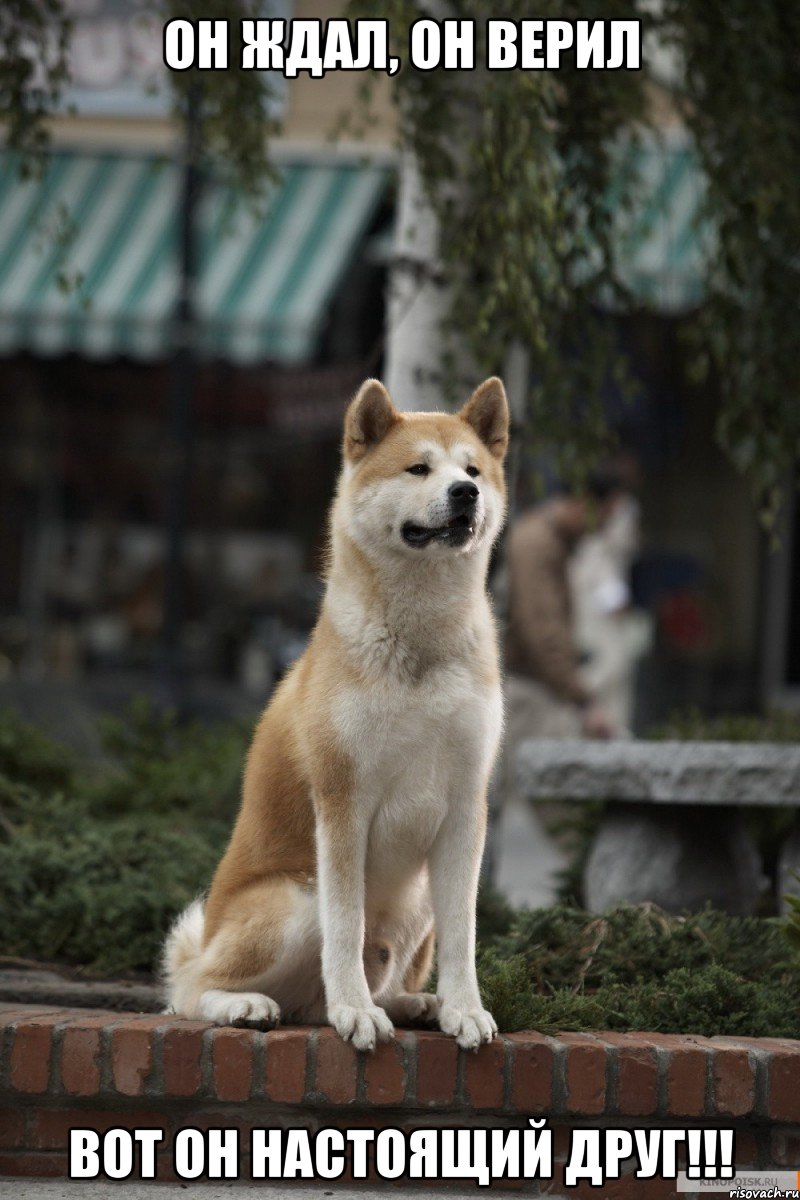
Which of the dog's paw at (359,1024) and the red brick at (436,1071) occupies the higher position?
the dog's paw at (359,1024)

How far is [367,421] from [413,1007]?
1.35 m

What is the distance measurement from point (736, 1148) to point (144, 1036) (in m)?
1.36

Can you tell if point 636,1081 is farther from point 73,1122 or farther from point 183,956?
point 73,1122

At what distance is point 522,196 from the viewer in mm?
4527

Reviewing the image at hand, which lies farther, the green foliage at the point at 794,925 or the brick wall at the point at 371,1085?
the green foliage at the point at 794,925

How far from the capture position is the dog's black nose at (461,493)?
128 inches

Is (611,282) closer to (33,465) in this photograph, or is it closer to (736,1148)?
(736,1148)

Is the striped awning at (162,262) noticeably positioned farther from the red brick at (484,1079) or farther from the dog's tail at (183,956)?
the red brick at (484,1079)

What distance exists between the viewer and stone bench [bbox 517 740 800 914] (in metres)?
5.10

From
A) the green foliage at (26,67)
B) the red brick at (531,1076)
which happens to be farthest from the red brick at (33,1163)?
the green foliage at (26,67)

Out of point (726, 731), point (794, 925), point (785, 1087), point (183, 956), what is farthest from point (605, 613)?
point (785, 1087)

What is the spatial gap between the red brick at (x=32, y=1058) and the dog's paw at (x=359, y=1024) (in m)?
0.65

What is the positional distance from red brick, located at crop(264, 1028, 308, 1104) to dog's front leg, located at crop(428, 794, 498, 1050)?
1.07 feet

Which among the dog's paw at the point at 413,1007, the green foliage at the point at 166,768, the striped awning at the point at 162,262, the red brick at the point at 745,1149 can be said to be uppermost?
the striped awning at the point at 162,262
